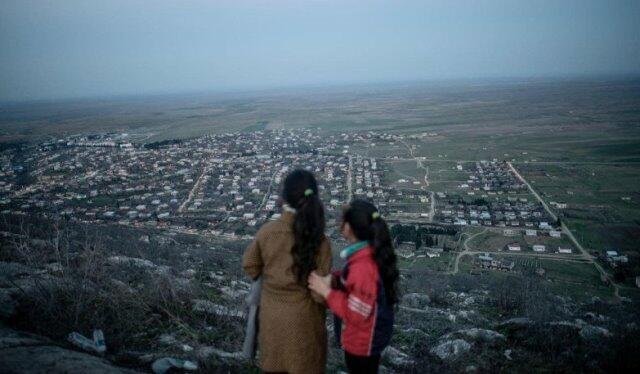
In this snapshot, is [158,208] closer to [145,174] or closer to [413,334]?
[145,174]

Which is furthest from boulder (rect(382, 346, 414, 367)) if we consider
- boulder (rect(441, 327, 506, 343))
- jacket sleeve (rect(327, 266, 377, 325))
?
jacket sleeve (rect(327, 266, 377, 325))

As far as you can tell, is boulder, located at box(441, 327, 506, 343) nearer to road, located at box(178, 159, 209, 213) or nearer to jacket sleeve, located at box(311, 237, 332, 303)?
jacket sleeve, located at box(311, 237, 332, 303)

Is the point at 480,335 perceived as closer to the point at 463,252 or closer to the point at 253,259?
the point at 253,259

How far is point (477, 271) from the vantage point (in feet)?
47.8

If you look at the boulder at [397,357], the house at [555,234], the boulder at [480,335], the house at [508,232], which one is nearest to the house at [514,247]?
the house at [508,232]

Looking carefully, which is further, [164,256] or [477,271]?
[477,271]

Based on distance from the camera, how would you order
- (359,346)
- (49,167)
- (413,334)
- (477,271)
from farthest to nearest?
(49,167) < (477,271) < (413,334) < (359,346)

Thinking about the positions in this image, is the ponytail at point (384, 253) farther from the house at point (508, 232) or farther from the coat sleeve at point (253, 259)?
the house at point (508, 232)

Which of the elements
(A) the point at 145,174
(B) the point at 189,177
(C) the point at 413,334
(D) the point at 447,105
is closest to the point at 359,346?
(C) the point at 413,334

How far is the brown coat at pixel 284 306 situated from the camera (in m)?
2.02

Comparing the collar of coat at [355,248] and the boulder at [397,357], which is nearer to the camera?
the collar of coat at [355,248]

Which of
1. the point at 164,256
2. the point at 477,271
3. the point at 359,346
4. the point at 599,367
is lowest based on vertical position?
the point at 477,271

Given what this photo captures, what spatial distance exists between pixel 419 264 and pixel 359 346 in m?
13.9

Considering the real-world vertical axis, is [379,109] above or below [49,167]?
above
